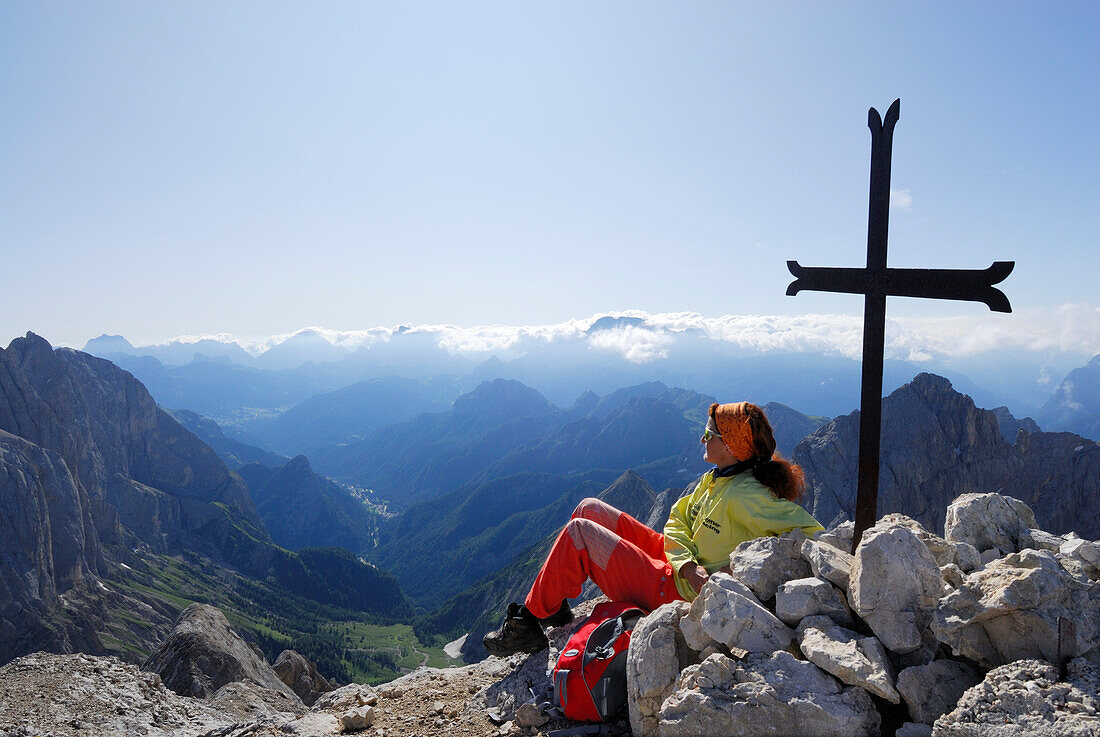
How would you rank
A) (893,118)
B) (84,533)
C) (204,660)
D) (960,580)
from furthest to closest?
(84,533)
(204,660)
(893,118)
(960,580)

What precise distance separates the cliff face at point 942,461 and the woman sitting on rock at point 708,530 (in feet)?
314

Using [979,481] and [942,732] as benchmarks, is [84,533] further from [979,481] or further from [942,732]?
[979,481]

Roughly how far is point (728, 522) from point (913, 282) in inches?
138

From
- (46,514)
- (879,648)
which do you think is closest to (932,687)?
(879,648)

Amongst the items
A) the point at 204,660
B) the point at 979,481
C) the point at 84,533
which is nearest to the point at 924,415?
the point at 979,481

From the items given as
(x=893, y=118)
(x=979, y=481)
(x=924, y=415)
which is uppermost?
(x=893, y=118)

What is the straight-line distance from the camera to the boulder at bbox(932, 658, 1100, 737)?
3471 millimetres

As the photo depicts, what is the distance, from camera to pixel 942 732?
3799 mm

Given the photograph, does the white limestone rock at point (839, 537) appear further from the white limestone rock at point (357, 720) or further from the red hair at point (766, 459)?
the white limestone rock at point (357, 720)

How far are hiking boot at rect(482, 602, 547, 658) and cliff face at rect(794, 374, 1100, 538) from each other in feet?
315

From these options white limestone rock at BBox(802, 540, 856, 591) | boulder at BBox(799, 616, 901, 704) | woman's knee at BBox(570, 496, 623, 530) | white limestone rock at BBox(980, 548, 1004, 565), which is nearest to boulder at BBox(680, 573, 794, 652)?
boulder at BBox(799, 616, 901, 704)

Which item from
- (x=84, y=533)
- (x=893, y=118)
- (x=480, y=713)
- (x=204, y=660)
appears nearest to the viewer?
(x=893, y=118)

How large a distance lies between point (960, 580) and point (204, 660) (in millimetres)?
34174

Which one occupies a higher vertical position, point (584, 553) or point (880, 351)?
point (880, 351)
